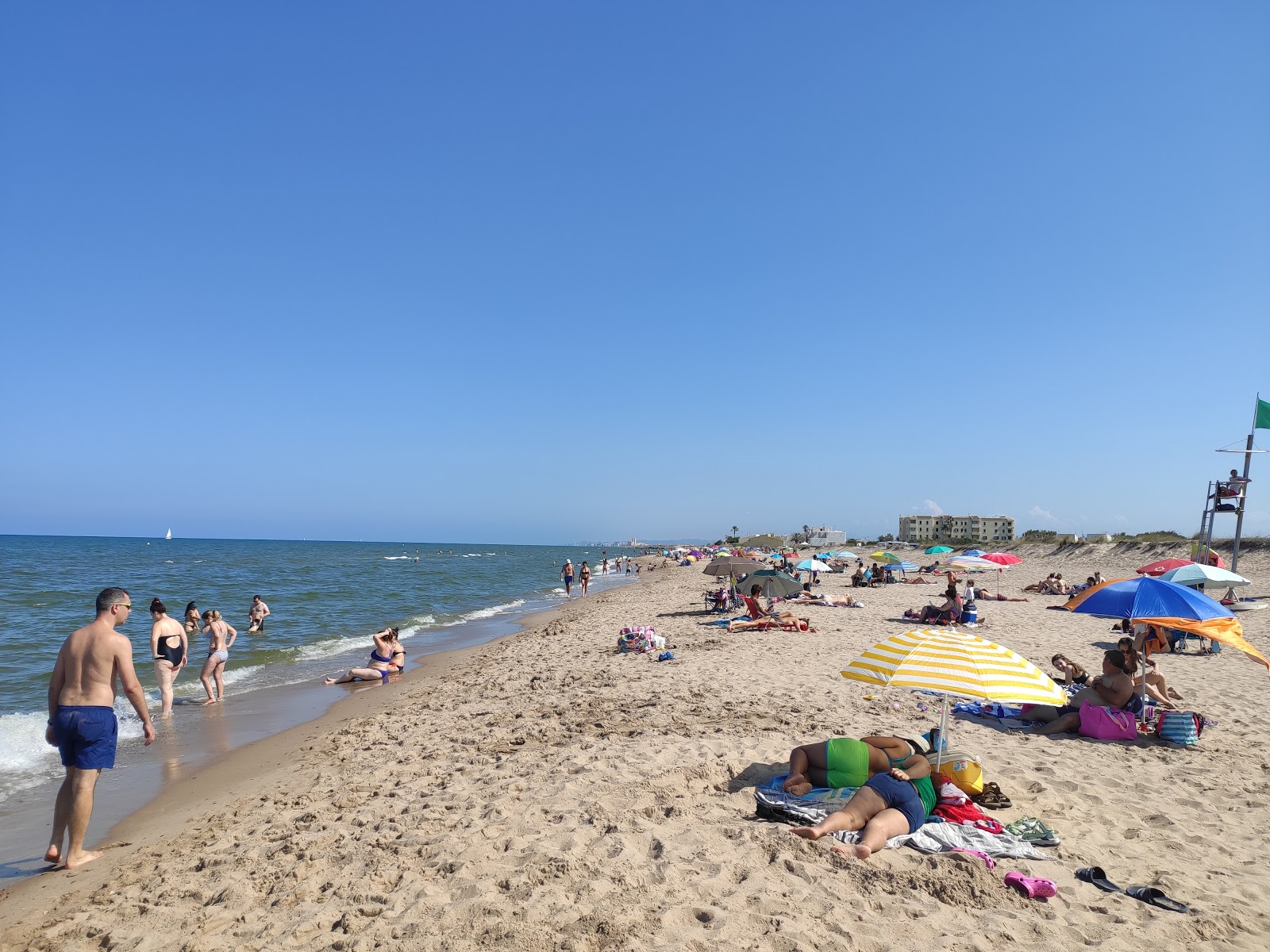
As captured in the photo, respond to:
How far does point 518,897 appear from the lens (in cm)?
374

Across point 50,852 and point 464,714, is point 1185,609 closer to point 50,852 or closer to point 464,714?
point 464,714

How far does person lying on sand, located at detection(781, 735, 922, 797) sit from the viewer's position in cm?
498

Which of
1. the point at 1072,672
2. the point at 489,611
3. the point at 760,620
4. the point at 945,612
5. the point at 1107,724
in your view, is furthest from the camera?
the point at 489,611

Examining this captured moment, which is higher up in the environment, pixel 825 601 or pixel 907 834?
pixel 907 834

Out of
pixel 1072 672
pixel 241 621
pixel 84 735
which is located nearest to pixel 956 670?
pixel 1072 672

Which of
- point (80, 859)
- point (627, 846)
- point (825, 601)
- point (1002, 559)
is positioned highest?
point (1002, 559)

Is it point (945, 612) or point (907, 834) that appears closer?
point (907, 834)

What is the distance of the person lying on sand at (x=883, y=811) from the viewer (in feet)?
14.0

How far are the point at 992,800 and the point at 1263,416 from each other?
22.0 m

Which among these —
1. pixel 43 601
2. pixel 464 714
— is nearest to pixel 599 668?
pixel 464 714

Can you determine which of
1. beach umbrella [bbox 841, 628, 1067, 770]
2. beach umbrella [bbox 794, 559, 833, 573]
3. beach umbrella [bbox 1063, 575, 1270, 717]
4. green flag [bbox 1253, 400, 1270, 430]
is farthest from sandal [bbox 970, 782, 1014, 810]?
green flag [bbox 1253, 400, 1270, 430]

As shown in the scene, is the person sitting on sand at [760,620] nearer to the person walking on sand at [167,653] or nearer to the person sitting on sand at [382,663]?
the person sitting on sand at [382,663]

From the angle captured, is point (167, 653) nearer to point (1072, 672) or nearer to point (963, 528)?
point (1072, 672)

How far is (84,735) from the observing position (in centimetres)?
455
